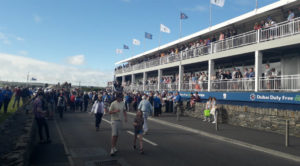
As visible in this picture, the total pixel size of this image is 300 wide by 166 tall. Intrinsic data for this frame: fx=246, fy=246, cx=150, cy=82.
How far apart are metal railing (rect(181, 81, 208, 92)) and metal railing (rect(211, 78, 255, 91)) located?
57.4 inches

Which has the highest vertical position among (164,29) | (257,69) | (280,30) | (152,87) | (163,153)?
(164,29)

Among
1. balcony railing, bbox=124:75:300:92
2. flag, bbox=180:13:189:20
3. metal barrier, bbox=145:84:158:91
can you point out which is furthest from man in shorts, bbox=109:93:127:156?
flag, bbox=180:13:189:20

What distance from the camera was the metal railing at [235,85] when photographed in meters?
16.0

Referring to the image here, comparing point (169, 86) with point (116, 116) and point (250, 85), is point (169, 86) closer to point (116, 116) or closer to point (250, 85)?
A: point (250, 85)

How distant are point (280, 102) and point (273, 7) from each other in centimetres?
733

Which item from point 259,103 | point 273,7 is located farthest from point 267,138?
point 273,7

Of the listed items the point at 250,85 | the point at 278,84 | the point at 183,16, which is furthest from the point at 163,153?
the point at 183,16

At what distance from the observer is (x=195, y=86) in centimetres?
2134

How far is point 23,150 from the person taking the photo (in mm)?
5527

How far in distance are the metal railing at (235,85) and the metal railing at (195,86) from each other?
1.46m

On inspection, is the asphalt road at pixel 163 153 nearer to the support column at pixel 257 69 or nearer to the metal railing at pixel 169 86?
the support column at pixel 257 69

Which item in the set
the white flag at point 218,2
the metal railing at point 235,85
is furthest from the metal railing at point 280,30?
the white flag at point 218,2

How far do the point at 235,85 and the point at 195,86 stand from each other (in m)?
4.90

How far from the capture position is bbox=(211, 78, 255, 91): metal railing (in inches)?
632
